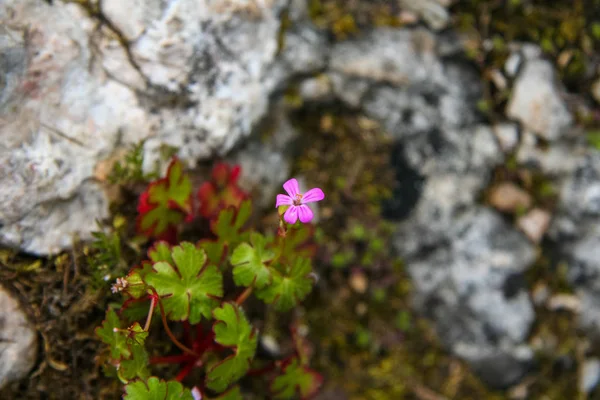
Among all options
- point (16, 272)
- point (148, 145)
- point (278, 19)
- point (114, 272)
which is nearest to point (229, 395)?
point (114, 272)

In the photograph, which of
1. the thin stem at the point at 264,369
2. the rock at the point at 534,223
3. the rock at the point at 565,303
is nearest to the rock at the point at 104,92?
the thin stem at the point at 264,369

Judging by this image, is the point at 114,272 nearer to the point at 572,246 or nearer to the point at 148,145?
the point at 148,145

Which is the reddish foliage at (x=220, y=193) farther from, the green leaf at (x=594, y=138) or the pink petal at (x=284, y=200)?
the green leaf at (x=594, y=138)

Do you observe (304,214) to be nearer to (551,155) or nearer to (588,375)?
(551,155)

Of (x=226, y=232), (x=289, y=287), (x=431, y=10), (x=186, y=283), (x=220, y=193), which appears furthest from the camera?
(x=431, y=10)

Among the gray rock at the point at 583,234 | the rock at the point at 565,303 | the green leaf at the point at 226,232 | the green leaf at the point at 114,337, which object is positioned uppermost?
the green leaf at the point at 226,232

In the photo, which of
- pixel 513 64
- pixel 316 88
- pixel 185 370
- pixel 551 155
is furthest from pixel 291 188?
pixel 551 155

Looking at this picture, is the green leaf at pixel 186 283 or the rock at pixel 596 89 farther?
the rock at pixel 596 89

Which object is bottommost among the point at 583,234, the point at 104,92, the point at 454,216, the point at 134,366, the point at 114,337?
the point at 583,234
